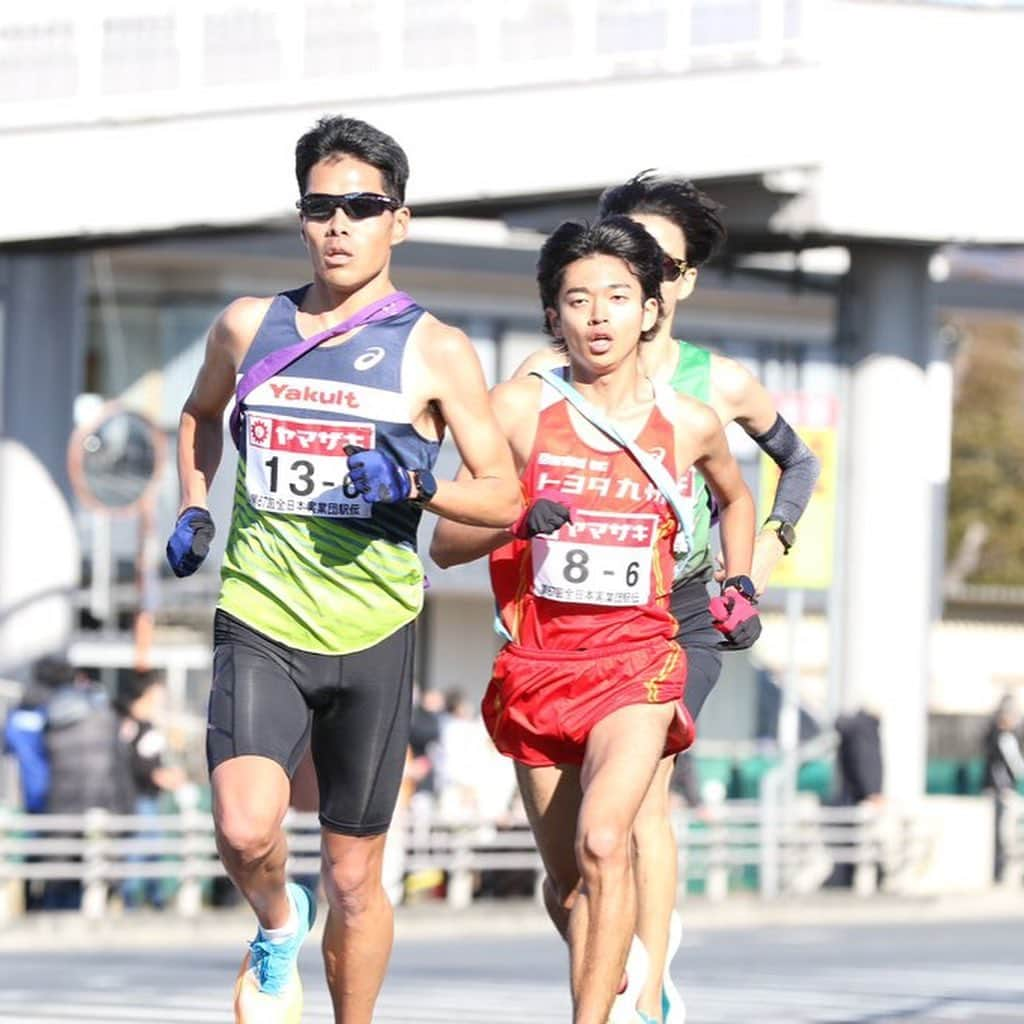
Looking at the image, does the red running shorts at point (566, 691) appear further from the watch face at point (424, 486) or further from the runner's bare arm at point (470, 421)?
the watch face at point (424, 486)

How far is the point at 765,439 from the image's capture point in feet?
29.8

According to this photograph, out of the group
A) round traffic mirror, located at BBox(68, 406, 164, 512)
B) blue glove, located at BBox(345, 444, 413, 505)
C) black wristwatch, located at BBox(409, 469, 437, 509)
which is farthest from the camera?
round traffic mirror, located at BBox(68, 406, 164, 512)

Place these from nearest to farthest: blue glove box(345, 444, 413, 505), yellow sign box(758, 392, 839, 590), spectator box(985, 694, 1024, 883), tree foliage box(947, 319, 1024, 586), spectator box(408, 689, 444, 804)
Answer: blue glove box(345, 444, 413, 505) < spectator box(408, 689, 444, 804) < yellow sign box(758, 392, 839, 590) < spectator box(985, 694, 1024, 883) < tree foliage box(947, 319, 1024, 586)

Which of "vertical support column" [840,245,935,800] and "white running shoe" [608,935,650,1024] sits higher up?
"vertical support column" [840,245,935,800]

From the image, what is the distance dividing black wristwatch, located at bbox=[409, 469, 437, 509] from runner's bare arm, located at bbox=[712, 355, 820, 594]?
1.70 m

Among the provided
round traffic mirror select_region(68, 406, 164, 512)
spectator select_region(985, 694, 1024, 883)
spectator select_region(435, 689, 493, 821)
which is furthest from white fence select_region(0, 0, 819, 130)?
spectator select_region(985, 694, 1024, 883)

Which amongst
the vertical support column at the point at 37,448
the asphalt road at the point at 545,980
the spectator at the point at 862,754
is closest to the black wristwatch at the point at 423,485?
the asphalt road at the point at 545,980

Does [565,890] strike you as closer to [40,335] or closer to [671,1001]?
[671,1001]

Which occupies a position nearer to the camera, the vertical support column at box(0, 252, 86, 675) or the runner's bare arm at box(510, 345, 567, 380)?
the runner's bare arm at box(510, 345, 567, 380)

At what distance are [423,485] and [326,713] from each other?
29.5 inches

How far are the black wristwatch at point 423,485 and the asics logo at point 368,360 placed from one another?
37cm

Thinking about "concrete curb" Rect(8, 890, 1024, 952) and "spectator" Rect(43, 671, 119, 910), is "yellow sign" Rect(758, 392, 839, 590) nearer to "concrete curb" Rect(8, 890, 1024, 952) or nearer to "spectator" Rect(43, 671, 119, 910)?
"concrete curb" Rect(8, 890, 1024, 952)

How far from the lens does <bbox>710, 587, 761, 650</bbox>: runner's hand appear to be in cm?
827

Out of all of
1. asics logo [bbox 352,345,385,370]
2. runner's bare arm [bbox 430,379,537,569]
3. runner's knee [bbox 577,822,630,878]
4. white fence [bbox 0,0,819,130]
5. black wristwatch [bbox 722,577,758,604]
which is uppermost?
white fence [bbox 0,0,819,130]
